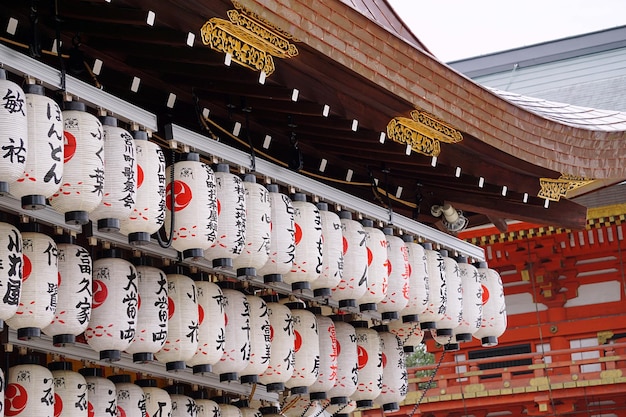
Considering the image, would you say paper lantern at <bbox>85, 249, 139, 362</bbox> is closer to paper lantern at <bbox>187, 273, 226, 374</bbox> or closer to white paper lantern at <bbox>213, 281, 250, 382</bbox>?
paper lantern at <bbox>187, 273, 226, 374</bbox>

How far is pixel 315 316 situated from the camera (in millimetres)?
8133

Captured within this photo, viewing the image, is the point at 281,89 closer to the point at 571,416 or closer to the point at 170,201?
the point at 170,201

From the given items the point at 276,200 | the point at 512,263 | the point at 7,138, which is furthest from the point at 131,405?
the point at 512,263

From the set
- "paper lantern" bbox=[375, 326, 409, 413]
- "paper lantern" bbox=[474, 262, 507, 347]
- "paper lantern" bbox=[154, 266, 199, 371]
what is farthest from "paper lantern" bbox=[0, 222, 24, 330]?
"paper lantern" bbox=[474, 262, 507, 347]

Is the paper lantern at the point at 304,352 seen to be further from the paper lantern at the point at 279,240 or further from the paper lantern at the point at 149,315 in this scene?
the paper lantern at the point at 149,315

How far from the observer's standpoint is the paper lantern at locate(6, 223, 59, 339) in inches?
215

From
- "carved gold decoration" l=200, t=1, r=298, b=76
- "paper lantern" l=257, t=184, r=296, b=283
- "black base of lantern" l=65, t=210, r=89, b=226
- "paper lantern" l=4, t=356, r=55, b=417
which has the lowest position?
"paper lantern" l=4, t=356, r=55, b=417

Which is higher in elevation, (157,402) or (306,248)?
(306,248)

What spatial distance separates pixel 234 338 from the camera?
6938 mm

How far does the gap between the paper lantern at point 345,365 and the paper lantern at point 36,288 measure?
3097 mm

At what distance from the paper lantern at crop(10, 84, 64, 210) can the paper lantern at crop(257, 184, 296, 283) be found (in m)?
1.91

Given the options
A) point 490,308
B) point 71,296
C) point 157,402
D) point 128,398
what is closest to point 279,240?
point 157,402

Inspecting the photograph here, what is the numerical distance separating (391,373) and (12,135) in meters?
4.70

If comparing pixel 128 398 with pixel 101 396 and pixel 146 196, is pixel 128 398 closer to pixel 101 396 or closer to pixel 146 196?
pixel 101 396
